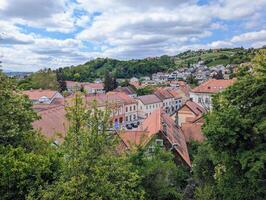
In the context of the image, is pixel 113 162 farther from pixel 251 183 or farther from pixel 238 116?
pixel 251 183

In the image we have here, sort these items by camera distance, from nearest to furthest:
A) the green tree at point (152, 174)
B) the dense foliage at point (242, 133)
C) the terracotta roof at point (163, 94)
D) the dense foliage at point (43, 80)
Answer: the green tree at point (152, 174) → the dense foliage at point (242, 133) → the terracotta roof at point (163, 94) → the dense foliage at point (43, 80)

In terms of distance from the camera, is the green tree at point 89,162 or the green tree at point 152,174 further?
the green tree at point 152,174

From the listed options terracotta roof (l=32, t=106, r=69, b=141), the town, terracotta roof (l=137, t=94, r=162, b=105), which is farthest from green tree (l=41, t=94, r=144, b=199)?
terracotta roof (l=137, t=94, r=162, b=105)

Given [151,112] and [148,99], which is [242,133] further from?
[148,99]

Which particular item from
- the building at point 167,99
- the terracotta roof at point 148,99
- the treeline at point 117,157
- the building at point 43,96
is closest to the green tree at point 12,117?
the treeline at point 117,157

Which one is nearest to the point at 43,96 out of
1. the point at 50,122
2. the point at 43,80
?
the point at 43,80

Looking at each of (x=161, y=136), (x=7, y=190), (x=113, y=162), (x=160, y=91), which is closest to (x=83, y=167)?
(x=113, y=162)

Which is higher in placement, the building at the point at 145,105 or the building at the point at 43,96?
the building at the point at 43,96

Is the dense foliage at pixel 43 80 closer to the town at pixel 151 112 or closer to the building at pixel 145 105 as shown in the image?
the town at pixel 151 112

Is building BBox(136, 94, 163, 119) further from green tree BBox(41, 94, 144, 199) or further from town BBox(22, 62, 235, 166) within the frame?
green tree BBox(41, 94, 144, 199)

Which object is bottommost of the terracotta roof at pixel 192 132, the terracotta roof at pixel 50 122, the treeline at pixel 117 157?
the terracotta roof at pixel 192 132

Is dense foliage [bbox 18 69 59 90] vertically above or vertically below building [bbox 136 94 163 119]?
above
